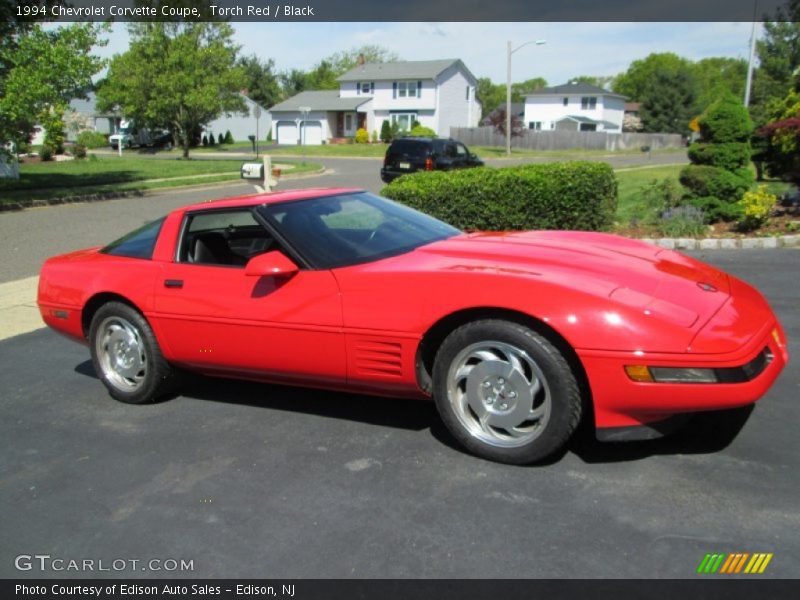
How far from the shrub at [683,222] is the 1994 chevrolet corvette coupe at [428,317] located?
20.7ft

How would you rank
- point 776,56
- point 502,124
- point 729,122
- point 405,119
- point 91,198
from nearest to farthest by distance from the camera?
point 729,122 < point 91,198 < point 776,56 < point 502,124 < point 405,119

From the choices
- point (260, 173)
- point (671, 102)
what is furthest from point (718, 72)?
point (260, 173)

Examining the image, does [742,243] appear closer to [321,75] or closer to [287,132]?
[287,132]

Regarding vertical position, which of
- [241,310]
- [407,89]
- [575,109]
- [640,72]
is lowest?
[241,310]

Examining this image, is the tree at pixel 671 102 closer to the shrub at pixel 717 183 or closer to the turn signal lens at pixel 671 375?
the shrub at pixel 717 183

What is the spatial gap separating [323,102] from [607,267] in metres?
65.2

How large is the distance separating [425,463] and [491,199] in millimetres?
6907

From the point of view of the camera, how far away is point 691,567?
103 inches

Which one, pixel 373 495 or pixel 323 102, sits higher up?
pixel 323 102

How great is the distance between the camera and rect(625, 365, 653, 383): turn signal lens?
3.08 m

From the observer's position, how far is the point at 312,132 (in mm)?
65625

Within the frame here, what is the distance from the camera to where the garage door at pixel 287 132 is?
220 feet

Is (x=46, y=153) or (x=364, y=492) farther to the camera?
(x=46, y=153)
